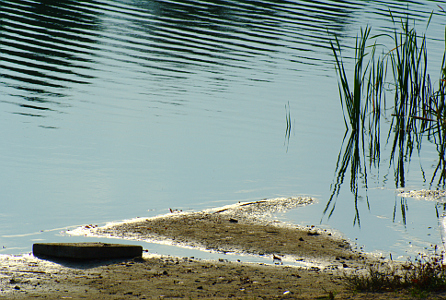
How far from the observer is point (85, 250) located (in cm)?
529

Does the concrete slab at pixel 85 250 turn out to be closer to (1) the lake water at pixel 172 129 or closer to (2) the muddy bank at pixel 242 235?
(1) the lake water at pixel 172 129

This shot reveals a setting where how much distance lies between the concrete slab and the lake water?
1.34ft

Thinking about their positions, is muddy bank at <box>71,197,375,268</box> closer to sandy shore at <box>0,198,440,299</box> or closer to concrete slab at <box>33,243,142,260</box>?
sandy shore at <box>0,198,440,299</box>

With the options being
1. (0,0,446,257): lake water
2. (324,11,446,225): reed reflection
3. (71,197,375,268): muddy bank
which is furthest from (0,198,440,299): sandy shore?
(324,11,446,225): reed reflection

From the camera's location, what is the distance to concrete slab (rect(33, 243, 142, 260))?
17.4 ft

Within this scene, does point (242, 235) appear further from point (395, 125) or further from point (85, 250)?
point (395, 125)

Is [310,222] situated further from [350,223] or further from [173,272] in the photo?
[173,272]

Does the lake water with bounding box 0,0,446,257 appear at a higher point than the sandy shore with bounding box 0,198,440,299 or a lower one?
higher

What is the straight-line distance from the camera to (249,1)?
27.7 meters

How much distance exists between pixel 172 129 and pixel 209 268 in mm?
5208

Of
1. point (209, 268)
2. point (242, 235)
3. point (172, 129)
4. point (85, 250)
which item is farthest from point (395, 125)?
point (85, 250)

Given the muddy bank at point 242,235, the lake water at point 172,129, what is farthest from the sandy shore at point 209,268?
the lake water at point 172,129

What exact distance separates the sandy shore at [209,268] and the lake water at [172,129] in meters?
0.40

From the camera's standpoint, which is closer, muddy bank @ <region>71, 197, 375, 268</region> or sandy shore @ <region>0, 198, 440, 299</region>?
sandy shore @ <region>0, 198, 440, 299</region>
